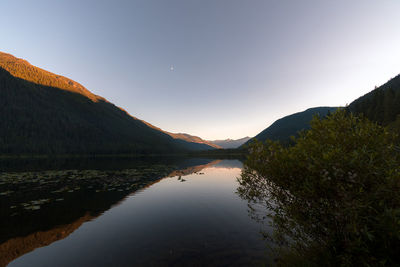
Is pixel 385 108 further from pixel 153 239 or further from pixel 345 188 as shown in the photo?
pixel 153 239

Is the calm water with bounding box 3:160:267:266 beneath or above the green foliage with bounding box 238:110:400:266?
beneath

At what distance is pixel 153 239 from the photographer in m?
12.1

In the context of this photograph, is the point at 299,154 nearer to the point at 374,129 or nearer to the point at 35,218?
the point at 374,129

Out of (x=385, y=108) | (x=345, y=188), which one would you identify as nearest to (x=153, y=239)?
(x=345, y=188)

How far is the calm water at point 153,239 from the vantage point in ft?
31.8

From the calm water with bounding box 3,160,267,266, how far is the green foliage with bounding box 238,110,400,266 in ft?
17.0

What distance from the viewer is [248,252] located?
10508 mm

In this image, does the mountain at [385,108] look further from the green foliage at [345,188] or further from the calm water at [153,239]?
the green foliage at [345,188]

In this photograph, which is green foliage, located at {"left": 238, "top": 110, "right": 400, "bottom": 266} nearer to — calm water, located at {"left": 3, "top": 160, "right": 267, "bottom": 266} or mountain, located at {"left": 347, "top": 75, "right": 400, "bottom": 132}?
calm water, located at {"left": 3, "top": 160, "right": 267, "bottom": 266}

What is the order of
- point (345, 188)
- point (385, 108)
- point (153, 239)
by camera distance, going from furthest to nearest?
point (385, 108)
point (153, 239)
point (345, 188)

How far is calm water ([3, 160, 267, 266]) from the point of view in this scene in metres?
9.70

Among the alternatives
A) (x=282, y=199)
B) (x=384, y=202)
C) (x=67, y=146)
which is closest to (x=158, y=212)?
(x=282, y=199)

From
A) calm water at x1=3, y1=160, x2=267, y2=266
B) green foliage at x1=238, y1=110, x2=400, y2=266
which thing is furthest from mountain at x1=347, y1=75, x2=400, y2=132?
green foliage at x1=238, y1=110, x2=400, y2=266

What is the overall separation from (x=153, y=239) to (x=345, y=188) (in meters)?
12.6
